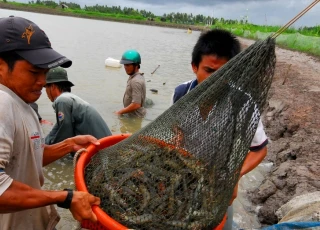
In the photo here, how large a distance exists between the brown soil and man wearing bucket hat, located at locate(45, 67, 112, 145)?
247 centimetres

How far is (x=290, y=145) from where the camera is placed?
231 inches

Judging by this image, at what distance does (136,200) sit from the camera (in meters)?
1.84

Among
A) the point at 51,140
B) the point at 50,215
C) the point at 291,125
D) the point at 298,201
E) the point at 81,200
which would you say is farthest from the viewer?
the point at 291,125

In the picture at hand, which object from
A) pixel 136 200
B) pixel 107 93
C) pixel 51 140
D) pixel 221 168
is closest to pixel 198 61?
pixel 221 168

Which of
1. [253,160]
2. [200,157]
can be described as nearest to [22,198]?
[200,157]

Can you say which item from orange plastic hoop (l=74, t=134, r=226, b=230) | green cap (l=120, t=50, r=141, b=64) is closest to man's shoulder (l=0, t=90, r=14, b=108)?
orange plastic hoop (l=74, t=134, r=226, b=230)

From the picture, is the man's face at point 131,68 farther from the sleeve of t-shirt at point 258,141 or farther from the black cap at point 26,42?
the black cap at point 26,42

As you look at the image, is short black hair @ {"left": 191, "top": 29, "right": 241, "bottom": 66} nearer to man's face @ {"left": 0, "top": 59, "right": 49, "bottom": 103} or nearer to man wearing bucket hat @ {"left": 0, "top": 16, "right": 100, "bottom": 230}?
man wearing bucket hat @ {"left": 0, "top": 16, "right": 100, "bottom": 230}

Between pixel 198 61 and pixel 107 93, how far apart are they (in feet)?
29.2

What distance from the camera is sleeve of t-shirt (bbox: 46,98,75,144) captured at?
4.19 metres

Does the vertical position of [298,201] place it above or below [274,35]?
below

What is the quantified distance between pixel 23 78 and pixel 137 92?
201 inches

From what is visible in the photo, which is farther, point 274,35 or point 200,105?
point 200,105

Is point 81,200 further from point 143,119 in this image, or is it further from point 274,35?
point 143,119
